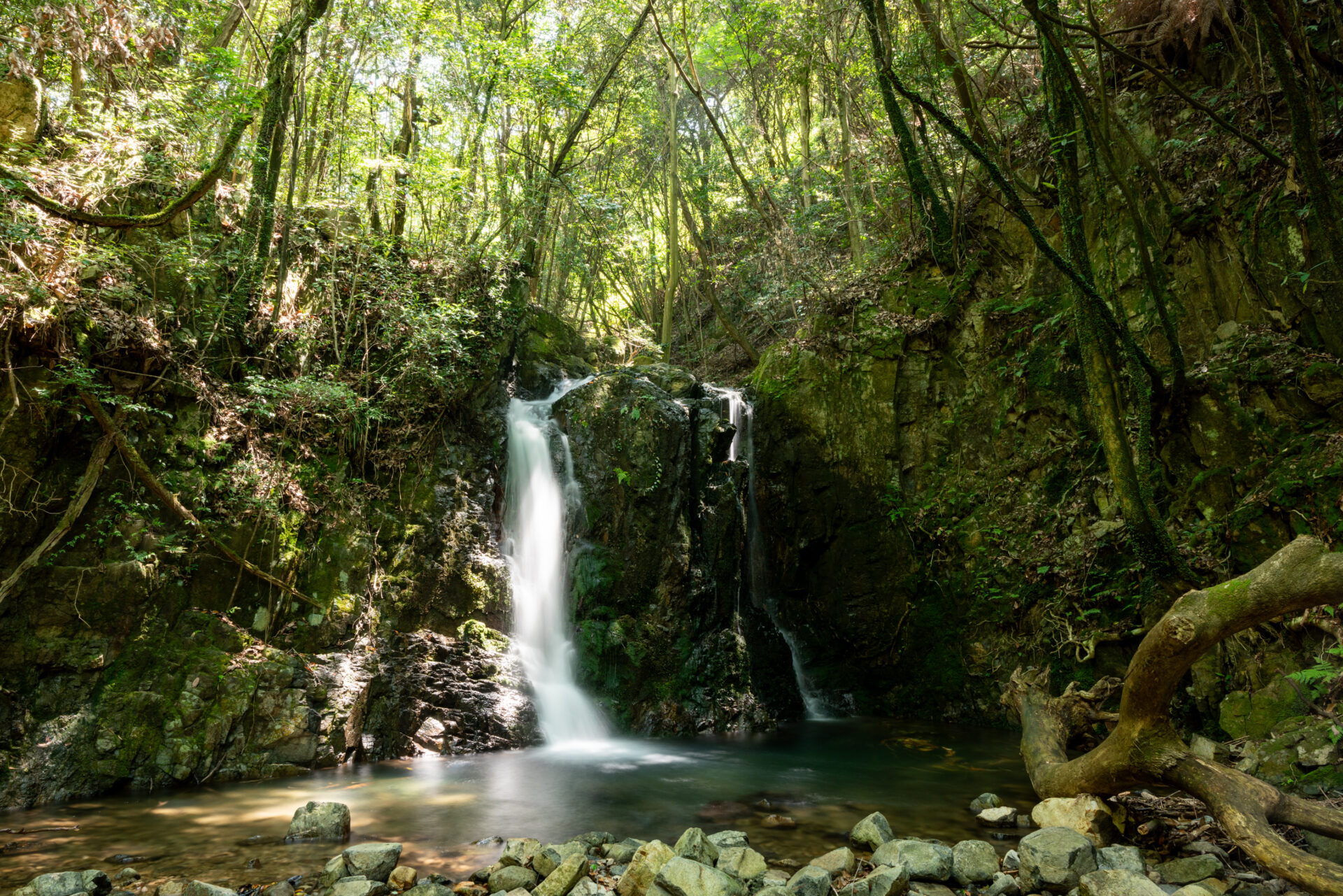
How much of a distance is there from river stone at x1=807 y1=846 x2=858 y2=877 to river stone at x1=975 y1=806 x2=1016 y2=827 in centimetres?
139

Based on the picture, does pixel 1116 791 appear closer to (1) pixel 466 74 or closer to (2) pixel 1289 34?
(2) pixel 1289 34

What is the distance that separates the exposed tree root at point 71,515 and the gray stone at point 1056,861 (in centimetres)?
688

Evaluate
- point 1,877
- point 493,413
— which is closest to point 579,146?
point 493,413

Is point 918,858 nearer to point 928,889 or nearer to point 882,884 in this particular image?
point 928,889

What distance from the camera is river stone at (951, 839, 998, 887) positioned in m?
3.49

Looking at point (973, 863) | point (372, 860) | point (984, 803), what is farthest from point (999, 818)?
point (372, 860)

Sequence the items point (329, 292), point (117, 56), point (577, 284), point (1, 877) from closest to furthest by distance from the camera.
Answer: point (1, 877) → point (117, 56) → point (329, 292) → point (577, 284)

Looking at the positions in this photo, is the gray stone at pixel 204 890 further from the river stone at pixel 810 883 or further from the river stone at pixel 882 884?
the river stone at pixel 882 884

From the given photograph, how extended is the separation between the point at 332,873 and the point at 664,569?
5.31m

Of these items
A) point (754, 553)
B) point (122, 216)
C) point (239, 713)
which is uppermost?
point (122, 216)

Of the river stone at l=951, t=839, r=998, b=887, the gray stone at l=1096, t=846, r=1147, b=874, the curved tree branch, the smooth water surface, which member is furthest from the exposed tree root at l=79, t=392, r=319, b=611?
the gray stone at l=1096, t=846, r=1147, b=874

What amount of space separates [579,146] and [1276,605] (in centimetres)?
1399

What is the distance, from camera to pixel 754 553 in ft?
33.2

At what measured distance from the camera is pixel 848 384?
398 inches
